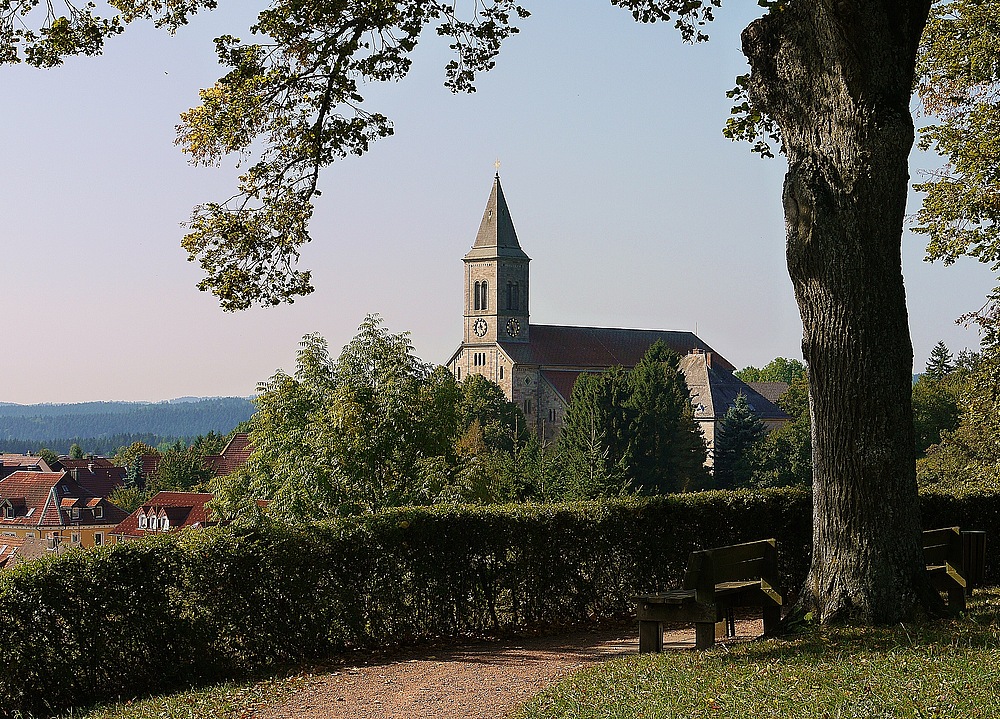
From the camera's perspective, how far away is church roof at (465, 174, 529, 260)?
127 meters

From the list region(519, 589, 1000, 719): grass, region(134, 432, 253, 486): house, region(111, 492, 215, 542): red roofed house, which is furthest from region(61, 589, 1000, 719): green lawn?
region(134, 432, 253, 486): house

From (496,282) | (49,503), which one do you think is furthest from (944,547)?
(496,282)

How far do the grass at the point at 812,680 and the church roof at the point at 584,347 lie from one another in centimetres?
11239

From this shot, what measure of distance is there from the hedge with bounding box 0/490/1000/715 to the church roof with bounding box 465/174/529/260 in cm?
11443

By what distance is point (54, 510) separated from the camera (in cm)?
8025

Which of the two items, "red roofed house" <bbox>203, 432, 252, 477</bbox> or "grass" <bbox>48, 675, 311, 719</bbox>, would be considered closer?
"grass" <bbox>48, 675, 311, 719</bbox>

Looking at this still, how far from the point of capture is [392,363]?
25938mm

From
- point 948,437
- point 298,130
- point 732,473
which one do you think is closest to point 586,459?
point 732,473

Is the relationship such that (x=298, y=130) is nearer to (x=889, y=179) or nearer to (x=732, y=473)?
(x=889, y=179)

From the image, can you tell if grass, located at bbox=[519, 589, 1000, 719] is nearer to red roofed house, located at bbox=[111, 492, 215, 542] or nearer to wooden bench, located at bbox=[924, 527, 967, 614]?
wooden bench, located at bbox=[924, 527, 967, 614]

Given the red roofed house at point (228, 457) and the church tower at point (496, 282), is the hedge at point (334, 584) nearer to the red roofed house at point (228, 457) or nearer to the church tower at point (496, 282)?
the red roofed house at point (228, 457)

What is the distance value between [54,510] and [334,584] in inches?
3060

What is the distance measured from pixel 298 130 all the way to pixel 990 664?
799cm

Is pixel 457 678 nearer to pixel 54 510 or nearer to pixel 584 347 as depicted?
pixel 54 510
